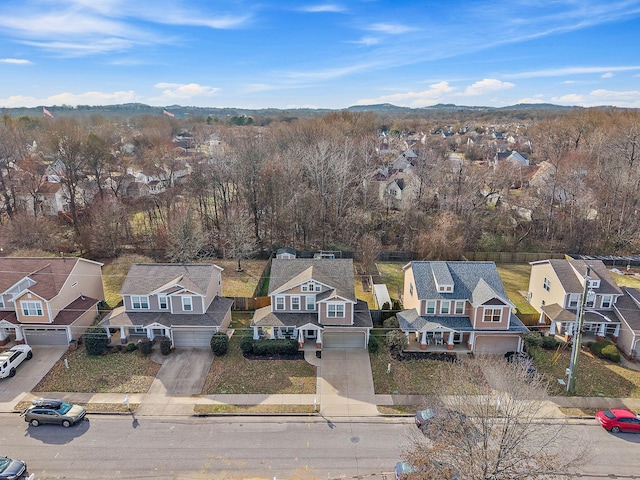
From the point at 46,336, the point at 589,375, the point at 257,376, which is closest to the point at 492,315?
the point at 589,375

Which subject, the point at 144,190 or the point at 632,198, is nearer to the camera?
the point at 632,198

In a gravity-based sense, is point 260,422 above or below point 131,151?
below

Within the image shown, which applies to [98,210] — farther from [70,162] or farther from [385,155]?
[385,155]

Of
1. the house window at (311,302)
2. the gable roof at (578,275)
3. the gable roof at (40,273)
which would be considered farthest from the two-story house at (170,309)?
the gable roof at (578,275)

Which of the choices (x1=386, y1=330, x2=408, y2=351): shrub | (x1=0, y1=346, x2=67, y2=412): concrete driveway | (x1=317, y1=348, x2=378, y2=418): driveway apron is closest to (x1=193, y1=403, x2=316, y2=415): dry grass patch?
(x1=317, y1=348, x2=378, y2=418): driveway apron

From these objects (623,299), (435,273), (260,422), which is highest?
(435,273)

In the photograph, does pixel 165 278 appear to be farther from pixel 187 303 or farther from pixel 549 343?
pixel 549 343

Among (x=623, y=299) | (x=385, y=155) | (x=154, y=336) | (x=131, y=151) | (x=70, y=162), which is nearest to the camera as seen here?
(x=154, y=336)

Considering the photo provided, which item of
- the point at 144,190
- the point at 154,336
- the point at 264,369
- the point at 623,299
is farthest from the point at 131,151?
the point at 623,299
